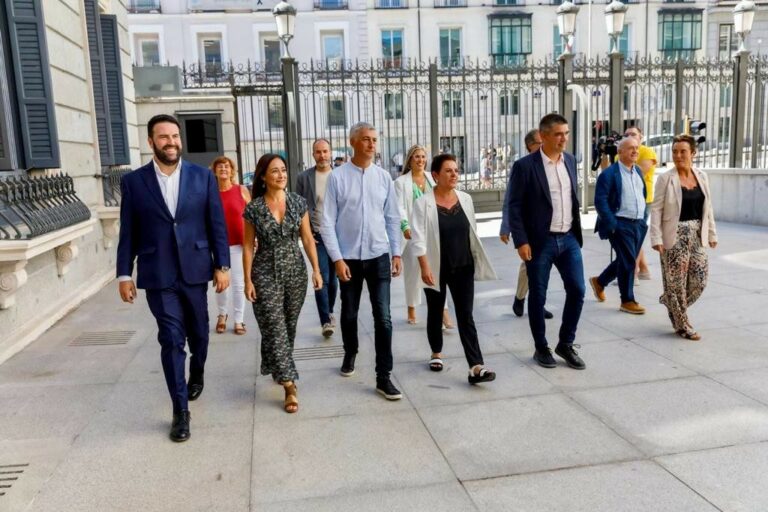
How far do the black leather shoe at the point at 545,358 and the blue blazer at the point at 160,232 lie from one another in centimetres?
265

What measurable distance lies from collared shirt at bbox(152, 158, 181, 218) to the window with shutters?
6139 millimetres

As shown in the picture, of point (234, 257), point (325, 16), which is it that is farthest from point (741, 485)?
point (325, 16)

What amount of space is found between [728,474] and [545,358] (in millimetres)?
1911

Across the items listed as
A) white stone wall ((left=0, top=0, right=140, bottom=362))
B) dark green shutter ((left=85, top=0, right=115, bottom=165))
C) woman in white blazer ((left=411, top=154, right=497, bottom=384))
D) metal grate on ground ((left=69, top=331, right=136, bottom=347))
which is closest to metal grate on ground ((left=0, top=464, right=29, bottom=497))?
white stone wall ((left=0, top=0, right=140, bottom=362))

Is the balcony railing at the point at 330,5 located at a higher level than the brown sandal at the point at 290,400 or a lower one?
higher

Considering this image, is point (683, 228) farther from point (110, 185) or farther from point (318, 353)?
point (110, 185)

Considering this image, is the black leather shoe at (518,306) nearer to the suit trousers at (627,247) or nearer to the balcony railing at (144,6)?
the suit trousers at (627,247)

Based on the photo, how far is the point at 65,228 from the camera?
6629 millimetres

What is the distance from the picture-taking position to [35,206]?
6.18 m

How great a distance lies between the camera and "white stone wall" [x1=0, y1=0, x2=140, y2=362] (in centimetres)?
630

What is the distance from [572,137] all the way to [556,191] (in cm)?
1097

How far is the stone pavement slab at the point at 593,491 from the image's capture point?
3072 millimetres

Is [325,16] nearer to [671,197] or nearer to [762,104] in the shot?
[762,104]

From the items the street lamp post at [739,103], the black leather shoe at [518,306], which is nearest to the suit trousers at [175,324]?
the black leather shoe at [518,306]
